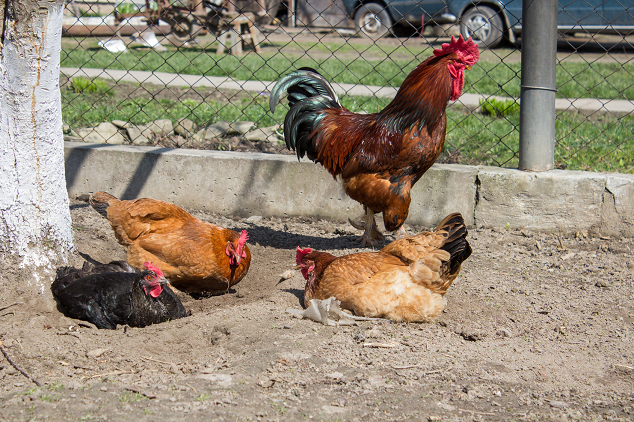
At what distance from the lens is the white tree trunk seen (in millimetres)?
2771

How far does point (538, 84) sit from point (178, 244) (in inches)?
124

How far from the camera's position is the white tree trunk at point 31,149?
9.09 feet

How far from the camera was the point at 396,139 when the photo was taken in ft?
13.5

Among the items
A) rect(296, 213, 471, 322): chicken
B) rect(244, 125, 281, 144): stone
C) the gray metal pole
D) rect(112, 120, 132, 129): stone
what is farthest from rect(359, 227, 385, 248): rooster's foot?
rect(112, 120, 132, 129): stone

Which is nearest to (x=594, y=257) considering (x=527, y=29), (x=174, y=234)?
(x=527, y=29)

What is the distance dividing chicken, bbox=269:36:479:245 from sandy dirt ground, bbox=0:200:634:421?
857mm

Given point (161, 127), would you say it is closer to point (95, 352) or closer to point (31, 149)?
point (31, 149)

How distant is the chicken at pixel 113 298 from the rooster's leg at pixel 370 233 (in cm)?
180

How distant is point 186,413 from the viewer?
2203 mm

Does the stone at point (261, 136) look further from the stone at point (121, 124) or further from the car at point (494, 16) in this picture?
the car at point (494, 16)

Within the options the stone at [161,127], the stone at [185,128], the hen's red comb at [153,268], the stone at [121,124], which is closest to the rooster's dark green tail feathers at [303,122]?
the hen's red comb at [153,268]

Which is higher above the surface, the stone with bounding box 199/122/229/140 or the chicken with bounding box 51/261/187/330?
the stone with bounding box 199/122/229/140

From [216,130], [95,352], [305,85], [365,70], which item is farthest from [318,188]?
[365,70]

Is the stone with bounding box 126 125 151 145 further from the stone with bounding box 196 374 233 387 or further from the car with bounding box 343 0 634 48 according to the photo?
the car with bounding box 343 0 634 48
